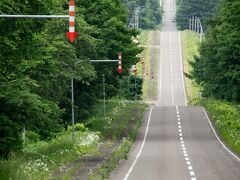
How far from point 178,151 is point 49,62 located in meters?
9.18

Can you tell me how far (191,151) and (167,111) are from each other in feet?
87.0

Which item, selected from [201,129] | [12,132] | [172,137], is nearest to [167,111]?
[201,129]

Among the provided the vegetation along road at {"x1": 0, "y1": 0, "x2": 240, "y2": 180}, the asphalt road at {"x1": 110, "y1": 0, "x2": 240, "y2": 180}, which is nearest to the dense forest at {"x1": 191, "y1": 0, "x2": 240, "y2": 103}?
the vegetation along road at {"x1": 0, "y1": 0, "x2": 240, "y2": 180}

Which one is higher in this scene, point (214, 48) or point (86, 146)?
point (214, 48)

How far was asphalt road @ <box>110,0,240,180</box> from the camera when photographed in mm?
27266

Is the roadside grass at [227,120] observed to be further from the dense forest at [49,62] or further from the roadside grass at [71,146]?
the dense forest at [49,62]

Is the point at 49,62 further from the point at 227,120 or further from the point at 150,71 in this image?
the point at 150,71

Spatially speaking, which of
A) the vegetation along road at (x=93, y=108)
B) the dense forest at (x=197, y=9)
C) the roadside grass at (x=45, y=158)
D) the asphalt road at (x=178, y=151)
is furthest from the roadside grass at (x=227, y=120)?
the dense forest at (x=197, y=9)

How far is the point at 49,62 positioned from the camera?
115 ft

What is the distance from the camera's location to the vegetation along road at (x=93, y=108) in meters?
26.1

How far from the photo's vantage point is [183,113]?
6247 centimetres

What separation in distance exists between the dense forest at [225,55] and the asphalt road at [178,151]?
432 centimetres

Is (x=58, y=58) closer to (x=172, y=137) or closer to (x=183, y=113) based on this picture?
(x=172, y=137)

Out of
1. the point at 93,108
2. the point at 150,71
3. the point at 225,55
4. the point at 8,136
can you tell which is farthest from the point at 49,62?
the point at 150,71
